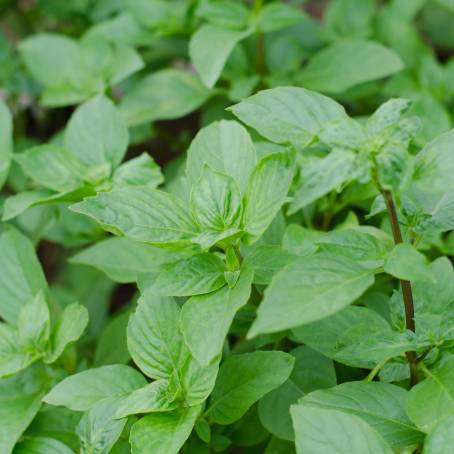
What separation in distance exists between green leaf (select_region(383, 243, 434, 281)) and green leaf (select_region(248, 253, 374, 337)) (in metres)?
0.02

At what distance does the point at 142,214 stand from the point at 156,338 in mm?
154

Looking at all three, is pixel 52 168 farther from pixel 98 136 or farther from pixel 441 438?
pixel 441 438

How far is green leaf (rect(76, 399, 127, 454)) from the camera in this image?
827 millimetres

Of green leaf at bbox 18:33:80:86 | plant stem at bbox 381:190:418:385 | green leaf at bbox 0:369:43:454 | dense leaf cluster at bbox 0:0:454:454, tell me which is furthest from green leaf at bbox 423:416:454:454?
green leaf at bbox 18:33:80:86

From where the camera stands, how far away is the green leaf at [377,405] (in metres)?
0.80

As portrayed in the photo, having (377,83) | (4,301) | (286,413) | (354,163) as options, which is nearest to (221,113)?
(377,83)

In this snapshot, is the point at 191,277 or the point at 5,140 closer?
the point at 191,277

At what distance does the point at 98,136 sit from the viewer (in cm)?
117

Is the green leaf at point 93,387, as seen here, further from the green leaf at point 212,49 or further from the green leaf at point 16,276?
the green leaf at point 212,49

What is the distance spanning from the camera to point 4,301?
1033 mm

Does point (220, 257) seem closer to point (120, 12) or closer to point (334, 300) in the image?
point (334, 300)

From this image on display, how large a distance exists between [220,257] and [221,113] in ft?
2.24

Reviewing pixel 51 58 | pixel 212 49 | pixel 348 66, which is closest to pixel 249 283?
pixel 212 49

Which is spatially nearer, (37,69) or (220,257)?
(220,257)
